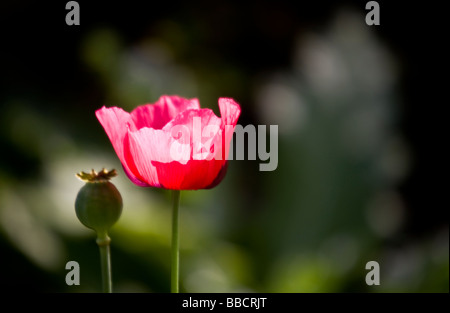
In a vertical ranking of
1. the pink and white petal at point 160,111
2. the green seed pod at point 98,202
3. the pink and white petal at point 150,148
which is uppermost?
the pink and white petal at point 160,111

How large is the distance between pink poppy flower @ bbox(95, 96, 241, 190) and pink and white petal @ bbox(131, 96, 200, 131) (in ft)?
0.15

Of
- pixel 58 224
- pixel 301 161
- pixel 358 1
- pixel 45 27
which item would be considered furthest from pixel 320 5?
pixel 58 224

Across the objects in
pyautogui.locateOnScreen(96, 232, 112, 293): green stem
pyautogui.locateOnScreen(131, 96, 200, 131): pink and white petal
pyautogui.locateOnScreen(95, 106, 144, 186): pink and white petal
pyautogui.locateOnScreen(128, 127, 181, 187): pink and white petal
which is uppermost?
pyautogui.locateOnScreen(131, 96, 200, 131): pink and white petal

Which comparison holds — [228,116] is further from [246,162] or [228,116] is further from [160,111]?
[246,162]

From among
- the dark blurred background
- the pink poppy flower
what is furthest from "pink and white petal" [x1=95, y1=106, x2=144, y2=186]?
the dark blurred background

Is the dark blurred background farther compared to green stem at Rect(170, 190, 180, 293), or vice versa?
the dark blurred background

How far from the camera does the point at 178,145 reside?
0.51m

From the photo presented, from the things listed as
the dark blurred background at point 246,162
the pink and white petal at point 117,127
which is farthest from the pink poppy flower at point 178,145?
the dark blurred background at point 246,162

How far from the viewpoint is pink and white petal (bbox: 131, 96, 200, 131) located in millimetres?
568

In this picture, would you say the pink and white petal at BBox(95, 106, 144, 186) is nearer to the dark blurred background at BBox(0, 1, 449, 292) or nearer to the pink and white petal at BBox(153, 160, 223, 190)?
the pink and white petal at BBox(153, 160, 223, 190)

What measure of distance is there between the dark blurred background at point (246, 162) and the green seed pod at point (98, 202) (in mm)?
654

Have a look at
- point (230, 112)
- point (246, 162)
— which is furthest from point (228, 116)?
point (246, 162)

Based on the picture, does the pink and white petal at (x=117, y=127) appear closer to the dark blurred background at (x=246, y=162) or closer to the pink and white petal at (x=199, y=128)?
the pink and white petal at (x=199, y=128)

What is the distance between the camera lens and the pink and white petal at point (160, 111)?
0.57 metres
